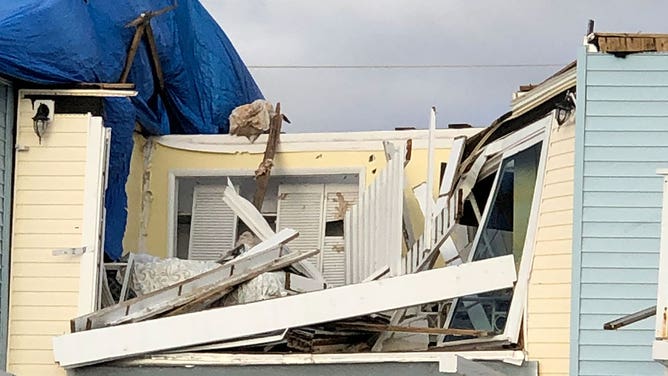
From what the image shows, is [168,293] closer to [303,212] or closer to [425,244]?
[425,244]

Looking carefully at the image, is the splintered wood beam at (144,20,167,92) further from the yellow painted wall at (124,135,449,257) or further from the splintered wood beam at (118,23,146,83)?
the yellow painted wall at (124,135,449,257)

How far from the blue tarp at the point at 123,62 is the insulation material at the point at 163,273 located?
0.44 meters

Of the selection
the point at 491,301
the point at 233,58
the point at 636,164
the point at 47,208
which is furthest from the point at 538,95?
the point at 233,58

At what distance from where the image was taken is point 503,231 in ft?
34.7

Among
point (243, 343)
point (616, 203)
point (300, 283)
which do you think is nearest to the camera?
point (616, 203)

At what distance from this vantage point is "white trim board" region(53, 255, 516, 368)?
30.3ft

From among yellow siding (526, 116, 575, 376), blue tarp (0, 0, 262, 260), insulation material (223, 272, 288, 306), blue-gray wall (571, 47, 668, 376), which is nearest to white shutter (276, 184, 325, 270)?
blue tarp (0, 0, 262, 260)

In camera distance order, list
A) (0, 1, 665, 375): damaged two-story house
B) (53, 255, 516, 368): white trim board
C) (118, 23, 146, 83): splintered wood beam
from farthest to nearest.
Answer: (118, 23, 146, 83): splintered wood beam
(53, 255, 516, 368): white trim board
(0, 1, 665, 375): damaged two-story house

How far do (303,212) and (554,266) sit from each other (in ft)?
14.7

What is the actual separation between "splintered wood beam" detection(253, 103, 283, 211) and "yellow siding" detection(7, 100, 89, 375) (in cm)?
287

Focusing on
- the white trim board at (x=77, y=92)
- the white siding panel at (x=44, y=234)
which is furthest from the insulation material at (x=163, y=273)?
the white trim board at (x=77, y=92)

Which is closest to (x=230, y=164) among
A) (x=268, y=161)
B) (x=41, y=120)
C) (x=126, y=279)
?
(x=268, y=161)

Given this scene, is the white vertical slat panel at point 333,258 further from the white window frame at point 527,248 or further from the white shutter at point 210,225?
the white window frame at point 527,248

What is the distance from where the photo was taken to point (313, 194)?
513 inches
